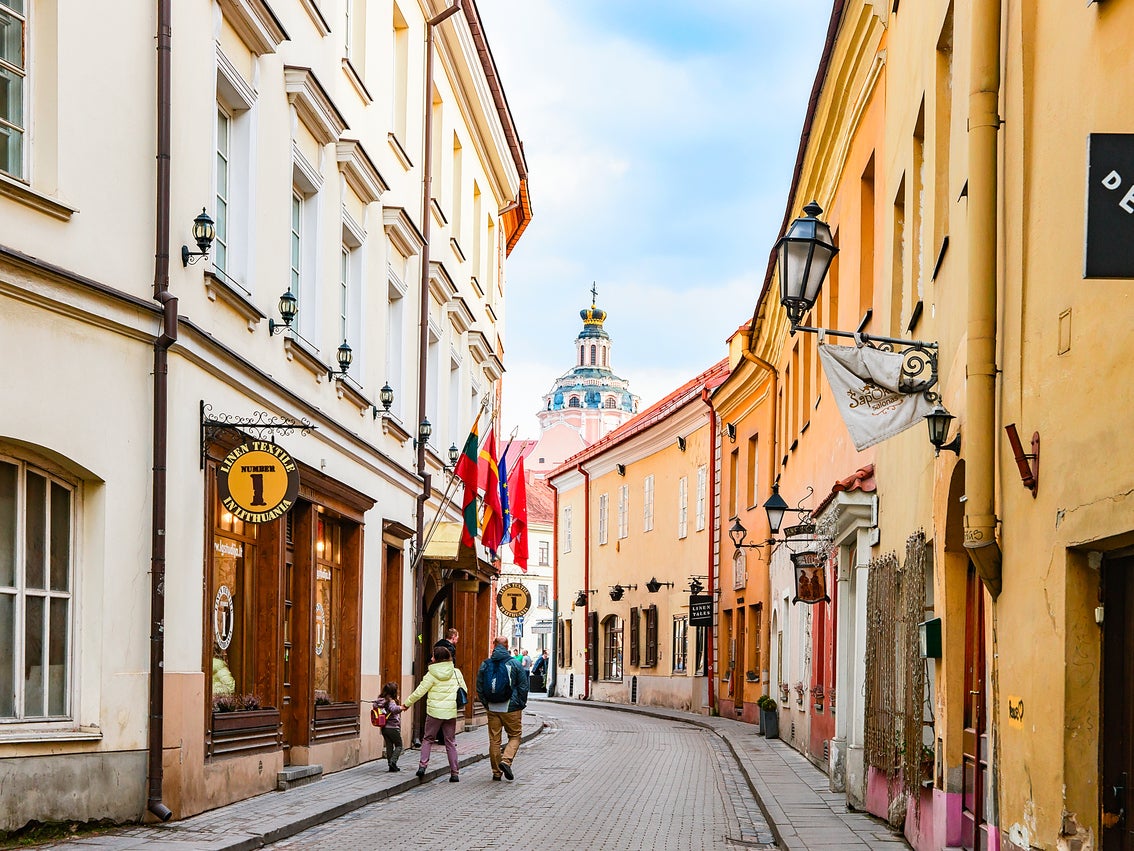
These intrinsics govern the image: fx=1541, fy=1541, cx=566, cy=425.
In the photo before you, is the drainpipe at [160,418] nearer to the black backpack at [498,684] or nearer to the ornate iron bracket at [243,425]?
the ornate iron bracket at [243,425]

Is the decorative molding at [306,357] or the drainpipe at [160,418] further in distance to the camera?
the decorative molding at [306,357]

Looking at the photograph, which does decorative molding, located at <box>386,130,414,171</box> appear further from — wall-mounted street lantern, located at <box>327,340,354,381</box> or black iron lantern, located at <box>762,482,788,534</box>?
black iron lantern, located at <box>762,482,788,534</box>

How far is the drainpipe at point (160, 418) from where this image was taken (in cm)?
1187

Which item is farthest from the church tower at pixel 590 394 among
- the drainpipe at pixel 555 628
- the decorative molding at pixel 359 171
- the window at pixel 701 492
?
the decorative molding at pixel 359 171

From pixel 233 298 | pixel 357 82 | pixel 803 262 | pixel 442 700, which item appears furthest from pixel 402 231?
pixel 803 262

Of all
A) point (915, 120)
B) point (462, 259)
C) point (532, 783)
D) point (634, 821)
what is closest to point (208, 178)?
point (915, 120)

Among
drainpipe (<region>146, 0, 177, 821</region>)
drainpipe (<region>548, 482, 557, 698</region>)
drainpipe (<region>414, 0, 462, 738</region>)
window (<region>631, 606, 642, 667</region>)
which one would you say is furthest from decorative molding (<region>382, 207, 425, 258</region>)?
drainpipe (<region>548, 482, 557, 698</region>)

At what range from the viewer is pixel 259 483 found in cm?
1298

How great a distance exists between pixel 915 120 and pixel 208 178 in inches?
239

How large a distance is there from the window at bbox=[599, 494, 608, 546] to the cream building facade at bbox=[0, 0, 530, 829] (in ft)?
85.6

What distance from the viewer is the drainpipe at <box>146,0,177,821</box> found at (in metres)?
11.9

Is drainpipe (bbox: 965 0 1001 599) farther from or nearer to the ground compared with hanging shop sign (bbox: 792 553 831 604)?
farther from the ground

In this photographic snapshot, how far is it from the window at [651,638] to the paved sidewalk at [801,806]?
1524 cm

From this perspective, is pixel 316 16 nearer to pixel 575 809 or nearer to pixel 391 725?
pixel 391 725
